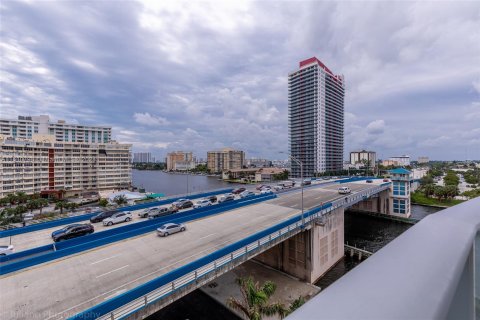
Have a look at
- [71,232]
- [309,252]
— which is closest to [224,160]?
[309,252]

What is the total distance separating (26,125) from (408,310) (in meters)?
98.9

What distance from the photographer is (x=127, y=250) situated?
39.3 feet

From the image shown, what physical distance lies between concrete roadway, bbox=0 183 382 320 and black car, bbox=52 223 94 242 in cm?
375

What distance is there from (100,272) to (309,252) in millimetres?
13618

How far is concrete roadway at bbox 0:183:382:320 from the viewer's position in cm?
787

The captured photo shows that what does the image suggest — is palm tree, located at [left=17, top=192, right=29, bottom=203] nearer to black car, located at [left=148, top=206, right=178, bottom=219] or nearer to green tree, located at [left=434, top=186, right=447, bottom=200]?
black car, located at [left=148, top=206, right=178, bottom=219]

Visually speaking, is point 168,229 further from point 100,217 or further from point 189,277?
point 100,217

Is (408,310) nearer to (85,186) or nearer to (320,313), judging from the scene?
(320,313)

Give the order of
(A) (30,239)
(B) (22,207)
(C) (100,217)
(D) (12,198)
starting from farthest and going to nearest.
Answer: (D) (12,198), (B) (22,207), (C) (100,217), (A) (30,239)

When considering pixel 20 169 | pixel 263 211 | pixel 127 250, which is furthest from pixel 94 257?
pixel 20 169

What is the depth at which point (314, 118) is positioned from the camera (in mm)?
78000

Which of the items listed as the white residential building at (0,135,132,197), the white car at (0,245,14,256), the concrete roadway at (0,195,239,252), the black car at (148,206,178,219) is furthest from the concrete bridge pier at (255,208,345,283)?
the white residential building at (0,135,132,197)

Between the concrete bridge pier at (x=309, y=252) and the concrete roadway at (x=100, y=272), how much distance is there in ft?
13.3

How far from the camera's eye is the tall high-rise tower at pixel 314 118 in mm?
78188
